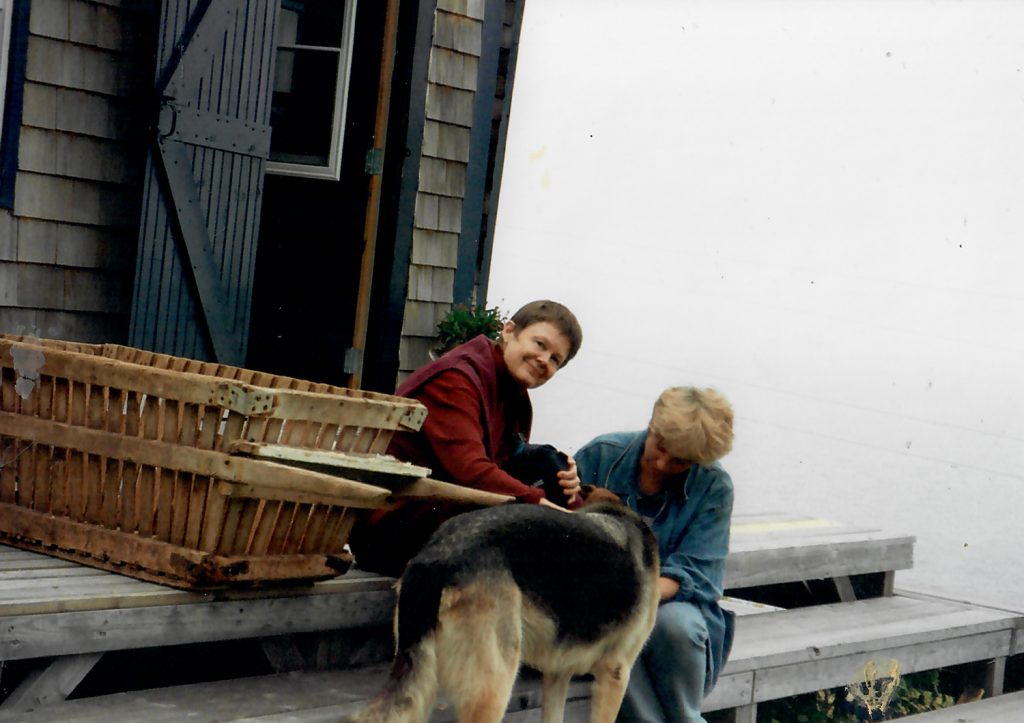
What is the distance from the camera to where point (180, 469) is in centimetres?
295

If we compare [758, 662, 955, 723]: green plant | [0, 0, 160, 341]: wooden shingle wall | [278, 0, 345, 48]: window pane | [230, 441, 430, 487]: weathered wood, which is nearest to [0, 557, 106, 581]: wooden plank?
[230, 441, 430, 487]: weathered wood

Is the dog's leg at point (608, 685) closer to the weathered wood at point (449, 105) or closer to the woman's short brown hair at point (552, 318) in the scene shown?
the woman's short brown hair at point (552, 318)

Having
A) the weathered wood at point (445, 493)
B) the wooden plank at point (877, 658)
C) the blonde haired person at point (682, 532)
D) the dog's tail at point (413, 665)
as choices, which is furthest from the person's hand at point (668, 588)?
the dog's tail at point (413, 665)

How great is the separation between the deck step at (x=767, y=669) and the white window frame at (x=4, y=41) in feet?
8.45

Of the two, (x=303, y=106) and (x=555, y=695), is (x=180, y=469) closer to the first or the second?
(x=555, y=695)

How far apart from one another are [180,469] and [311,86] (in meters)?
3.85

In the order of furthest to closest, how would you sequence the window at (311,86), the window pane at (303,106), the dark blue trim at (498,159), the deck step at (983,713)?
1. the dark blue trim at (498,159)
2. the window pane at (303,106)
3. the window at (311,86)
4. the deck step at (983,713)

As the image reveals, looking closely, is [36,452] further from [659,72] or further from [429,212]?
[659,72]

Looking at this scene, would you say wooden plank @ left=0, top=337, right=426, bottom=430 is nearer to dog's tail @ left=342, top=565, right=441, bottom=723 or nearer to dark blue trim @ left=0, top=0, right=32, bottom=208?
dog's tail @ left=342, top=565, right=441, bottom=723

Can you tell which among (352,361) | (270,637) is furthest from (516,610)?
(352,361)

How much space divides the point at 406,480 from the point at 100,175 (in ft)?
8.01

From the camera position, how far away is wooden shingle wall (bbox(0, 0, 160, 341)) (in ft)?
15.4

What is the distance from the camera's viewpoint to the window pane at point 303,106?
20.9 ft

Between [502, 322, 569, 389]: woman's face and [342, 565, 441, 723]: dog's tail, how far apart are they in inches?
37.8
